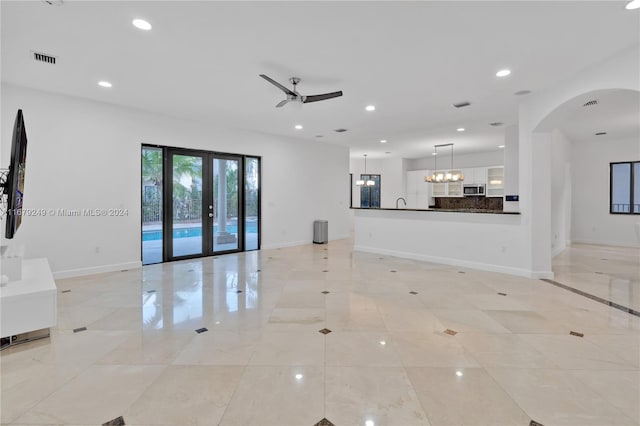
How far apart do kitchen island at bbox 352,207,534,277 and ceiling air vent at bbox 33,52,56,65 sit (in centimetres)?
617

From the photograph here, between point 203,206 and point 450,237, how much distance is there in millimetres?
5343

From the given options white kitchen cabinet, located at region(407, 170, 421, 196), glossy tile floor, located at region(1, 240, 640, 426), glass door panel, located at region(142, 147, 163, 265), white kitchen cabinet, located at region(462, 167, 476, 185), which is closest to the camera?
glossy tile floor, located at region(1, 240, 640, 426)

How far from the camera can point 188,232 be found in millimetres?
6793

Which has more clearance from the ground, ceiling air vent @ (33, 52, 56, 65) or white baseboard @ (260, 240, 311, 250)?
ceiling air vent @ (33, 52, 56, 65)

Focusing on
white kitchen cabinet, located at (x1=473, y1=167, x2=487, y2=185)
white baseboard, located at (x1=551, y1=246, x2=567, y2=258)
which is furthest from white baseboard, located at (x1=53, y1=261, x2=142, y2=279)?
white kitchen cabinet, located at (x1=473, y1=167, x2=487, y2=185)

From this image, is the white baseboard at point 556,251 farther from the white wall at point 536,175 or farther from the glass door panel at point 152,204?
the glass door panel at point 152,204

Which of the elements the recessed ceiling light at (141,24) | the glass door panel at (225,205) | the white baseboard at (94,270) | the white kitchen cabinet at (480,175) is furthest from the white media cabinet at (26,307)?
the white kitchen cabinet at (480,175)

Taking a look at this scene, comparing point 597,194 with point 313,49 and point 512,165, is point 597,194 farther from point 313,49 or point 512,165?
point 313,49

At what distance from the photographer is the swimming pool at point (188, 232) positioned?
621cm

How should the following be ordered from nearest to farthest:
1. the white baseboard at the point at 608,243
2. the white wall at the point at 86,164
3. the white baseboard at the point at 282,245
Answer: the white wall at the point at 86,164, the white baseboard at the point at 282,245, the white baseboard at the point at 608,243

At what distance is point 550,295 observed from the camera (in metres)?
4.20

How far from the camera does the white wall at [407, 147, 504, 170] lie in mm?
10508

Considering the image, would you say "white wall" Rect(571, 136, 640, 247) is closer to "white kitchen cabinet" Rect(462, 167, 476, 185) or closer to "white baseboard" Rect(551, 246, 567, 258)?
"white baseboard" Rect(551, 246, 567, 258)

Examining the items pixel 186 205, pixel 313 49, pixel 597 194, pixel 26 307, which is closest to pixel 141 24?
pixel 313 49
